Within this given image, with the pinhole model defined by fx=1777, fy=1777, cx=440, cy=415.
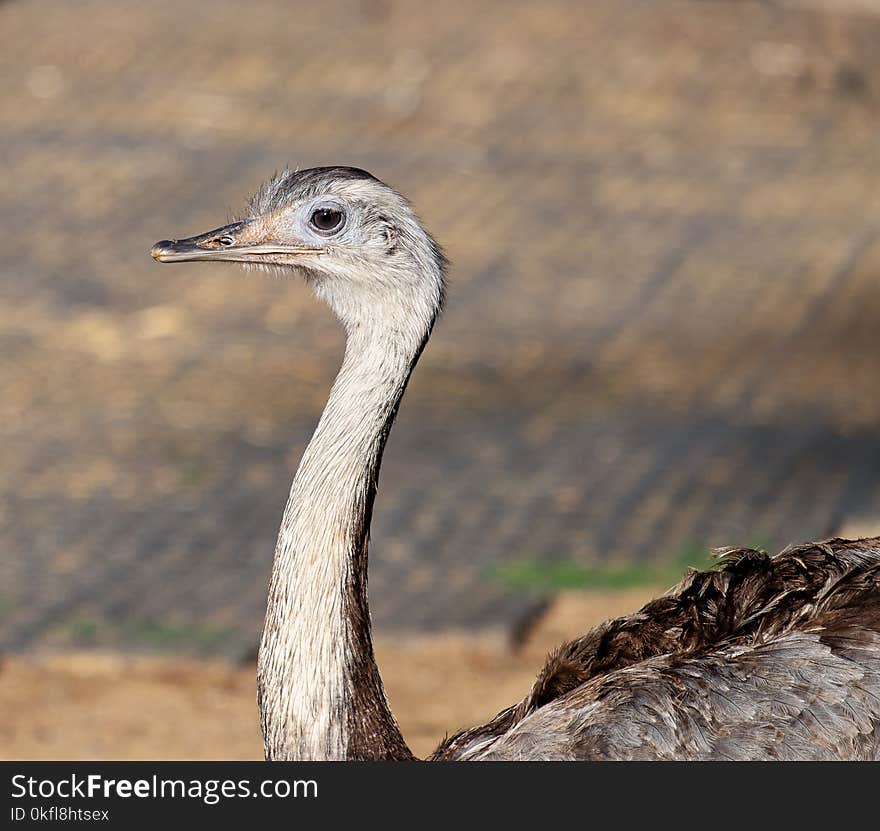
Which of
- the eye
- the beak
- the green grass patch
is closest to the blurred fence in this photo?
the green grass patch

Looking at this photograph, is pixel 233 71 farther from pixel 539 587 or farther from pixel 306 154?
pixel 539 587

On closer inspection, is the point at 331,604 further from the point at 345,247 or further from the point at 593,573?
the point at 593,573

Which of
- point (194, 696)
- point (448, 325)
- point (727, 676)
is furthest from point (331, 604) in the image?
point (448, 325)

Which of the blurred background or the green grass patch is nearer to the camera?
the blurred background

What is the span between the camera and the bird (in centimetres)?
422

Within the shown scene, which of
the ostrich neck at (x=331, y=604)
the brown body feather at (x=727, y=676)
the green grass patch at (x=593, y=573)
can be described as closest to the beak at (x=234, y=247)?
the ostrich neck at (x=331, y=604)

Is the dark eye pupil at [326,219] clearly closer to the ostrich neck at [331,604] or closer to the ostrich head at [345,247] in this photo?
the ostrich head at [345,247]

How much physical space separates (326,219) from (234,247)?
10.7 inches

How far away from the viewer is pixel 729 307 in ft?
36.3

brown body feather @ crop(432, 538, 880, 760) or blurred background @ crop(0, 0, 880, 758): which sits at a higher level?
blurred background @ crop(0, 0, 880, 758)

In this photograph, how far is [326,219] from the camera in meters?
4.78

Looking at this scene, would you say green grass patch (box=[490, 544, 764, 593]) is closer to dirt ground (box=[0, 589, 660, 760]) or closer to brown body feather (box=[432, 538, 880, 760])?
dirt ground (box=[0, 589, 660, 760])

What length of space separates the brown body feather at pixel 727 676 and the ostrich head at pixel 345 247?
977mm
